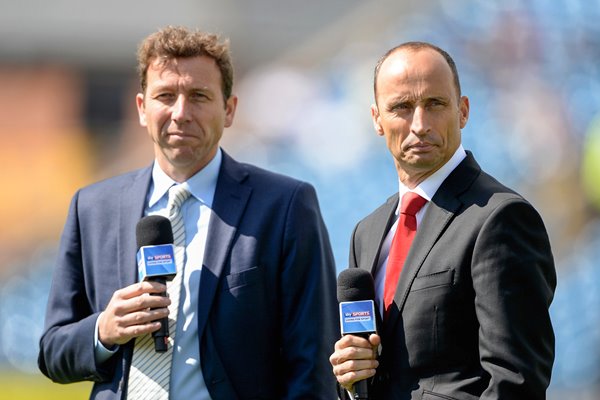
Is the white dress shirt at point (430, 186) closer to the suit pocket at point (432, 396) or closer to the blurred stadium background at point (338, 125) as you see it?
the suit pocket at point (432, 396)

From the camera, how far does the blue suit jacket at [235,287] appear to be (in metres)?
3.80

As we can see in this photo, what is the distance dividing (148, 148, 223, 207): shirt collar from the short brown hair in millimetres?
304

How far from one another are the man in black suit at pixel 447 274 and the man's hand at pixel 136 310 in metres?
0.71

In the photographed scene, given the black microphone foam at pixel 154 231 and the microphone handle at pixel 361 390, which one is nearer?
the microphone handle at pixel 361 390

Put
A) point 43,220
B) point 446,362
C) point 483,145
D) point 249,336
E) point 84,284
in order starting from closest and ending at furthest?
point 446,362
point 249,336
point 84,284
point 483,145
point 43,220

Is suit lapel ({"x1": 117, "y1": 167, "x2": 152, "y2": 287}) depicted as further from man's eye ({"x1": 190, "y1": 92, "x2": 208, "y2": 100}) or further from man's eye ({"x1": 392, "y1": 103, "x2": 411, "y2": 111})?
man's eye ({"x1": 392, "y1": 103, "x2": 411, "y2": 111})

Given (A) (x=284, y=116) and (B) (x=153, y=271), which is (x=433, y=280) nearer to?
(B) (x=153, y=271)

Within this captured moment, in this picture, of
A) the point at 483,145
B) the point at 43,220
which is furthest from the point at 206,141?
the point at 43,220

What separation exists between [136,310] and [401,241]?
97cm

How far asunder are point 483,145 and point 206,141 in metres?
9.23

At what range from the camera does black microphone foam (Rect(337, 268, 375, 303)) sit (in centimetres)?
320

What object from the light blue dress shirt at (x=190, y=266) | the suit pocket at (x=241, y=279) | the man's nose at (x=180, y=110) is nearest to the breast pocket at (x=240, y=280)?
the suit pocket at (x=241, y=279)

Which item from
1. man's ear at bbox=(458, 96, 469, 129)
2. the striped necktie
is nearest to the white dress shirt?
man's ear at bbox=(458, 96, 469, 129)

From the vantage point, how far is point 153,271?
357cm
